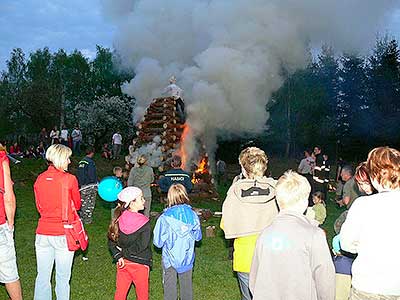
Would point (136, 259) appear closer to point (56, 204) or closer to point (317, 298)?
point (56, 204)

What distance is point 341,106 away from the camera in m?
34.0

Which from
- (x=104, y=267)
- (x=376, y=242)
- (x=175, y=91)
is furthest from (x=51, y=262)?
(x=175, y=91)

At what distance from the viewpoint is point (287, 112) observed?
36406 mm

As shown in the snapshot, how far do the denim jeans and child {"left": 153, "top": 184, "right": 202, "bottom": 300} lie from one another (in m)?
0.91

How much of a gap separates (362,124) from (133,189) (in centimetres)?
2991

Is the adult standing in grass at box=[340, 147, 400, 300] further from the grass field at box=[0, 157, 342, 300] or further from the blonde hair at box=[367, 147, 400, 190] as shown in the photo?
the grass field at box=[0, 157, 342, 300]

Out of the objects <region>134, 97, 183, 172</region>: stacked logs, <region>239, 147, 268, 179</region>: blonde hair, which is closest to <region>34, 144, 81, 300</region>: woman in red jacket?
<region>239, 147, 268, 179</region>: blonde hair

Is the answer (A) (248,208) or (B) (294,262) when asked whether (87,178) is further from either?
(B) (294,262)

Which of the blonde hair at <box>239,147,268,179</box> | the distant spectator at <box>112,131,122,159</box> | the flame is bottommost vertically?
the blonde hair at <box>239,147,268,179</box>

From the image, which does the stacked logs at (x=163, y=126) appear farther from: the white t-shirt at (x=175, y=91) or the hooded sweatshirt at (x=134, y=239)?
the hooded sweatshirt at (x=134, y=239)

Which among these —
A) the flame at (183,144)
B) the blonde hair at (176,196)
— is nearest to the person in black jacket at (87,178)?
the blonde hair at (176,196)

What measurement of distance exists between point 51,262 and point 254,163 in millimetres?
2291

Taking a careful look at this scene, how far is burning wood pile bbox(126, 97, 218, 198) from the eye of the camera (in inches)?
667

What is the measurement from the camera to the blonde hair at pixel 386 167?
3094 millimetres
